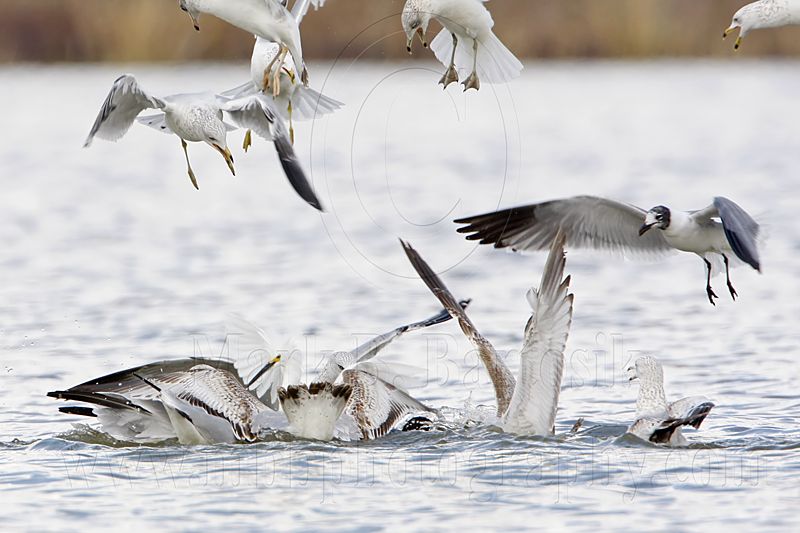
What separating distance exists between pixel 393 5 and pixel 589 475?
22.3 meters

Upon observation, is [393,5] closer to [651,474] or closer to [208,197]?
[208,197]

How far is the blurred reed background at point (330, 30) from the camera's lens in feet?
104

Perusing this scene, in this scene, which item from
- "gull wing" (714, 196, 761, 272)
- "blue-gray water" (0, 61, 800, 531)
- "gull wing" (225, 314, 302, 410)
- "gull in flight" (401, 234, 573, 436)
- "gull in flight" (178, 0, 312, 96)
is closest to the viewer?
"blue-gray water" (0, 61, 800, 531)

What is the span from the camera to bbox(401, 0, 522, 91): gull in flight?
9.44m

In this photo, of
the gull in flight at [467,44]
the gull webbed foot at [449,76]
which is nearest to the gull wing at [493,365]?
the gull webbed foot at [449,76]

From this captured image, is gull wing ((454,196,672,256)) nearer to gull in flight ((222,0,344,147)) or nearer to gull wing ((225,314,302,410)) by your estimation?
gull in flight ((222,0,344,147))

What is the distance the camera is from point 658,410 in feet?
29.4

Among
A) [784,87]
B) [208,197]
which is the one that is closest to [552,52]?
[784,87]

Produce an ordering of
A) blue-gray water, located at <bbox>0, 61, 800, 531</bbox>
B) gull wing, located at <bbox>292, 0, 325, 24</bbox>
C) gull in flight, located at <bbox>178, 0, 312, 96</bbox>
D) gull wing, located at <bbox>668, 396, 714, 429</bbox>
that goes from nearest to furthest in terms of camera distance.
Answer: blue-gray water, located at <bbox>0, 61, 800, 531</bbox>
gull wing, located at <bbox>668, 396, 714, 429</bbox>
gull in flight, located at <bbox>178, 0, 312, 96</bbox>
gull wing, located at <bbox>292, 0, 325, 24</bbox>

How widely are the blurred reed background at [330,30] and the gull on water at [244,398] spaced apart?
21.2 meters

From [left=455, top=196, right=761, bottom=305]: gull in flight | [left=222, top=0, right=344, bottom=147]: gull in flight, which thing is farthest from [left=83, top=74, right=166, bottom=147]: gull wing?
[left=455, top=196, right=761, bottom=305]: gull in flight

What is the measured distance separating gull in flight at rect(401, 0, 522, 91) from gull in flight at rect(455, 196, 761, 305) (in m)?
0.95

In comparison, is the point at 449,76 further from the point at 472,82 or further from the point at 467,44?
the point at 467,44

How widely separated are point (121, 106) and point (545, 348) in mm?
3118
